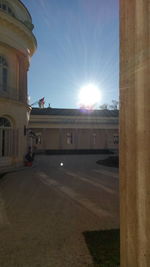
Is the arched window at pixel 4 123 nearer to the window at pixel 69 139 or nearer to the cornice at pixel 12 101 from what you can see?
the cornice at pixel 12 101

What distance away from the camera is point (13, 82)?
1595cm

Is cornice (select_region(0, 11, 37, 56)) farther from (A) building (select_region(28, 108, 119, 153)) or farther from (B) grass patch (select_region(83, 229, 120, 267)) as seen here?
(A) building (select_region(28, 108, 119, 153))

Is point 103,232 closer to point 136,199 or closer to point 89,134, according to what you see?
point 136,199

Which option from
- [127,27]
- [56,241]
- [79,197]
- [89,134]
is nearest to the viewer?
[127,27]

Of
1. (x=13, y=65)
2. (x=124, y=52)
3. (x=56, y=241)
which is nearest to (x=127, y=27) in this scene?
(x=124, y=52)

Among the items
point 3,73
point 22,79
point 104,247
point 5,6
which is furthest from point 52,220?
point 5,6

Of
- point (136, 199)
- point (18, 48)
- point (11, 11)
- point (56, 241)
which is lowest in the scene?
point (56, 241)

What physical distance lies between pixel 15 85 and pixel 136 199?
15.8 meters

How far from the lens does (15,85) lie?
16109 millimetres

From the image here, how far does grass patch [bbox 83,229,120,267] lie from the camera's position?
3.55 m

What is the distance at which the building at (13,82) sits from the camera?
579 inches

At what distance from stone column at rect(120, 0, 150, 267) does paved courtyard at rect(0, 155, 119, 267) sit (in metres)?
2.39

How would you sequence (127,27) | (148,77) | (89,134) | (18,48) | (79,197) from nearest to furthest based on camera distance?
(148,77) < (127,27) < (79,197) < (18,48) < (89,134)

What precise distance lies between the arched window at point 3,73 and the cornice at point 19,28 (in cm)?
220
